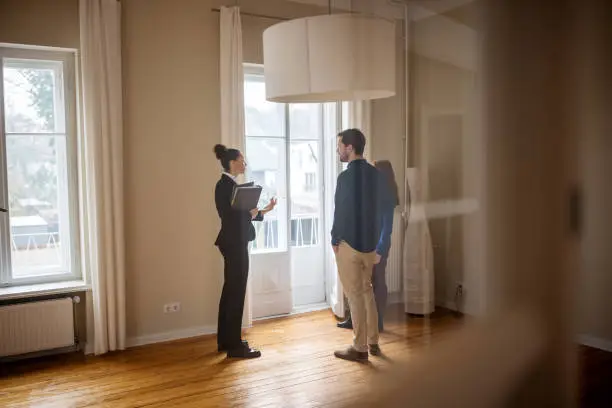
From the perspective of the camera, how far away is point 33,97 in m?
2.26

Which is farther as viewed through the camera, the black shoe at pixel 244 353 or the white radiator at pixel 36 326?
the white radiator at pixel 36 326

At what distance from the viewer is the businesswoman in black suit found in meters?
1.97

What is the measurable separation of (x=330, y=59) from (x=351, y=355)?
0.22 meters

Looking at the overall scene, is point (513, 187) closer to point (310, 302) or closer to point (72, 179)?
point (310, 302)

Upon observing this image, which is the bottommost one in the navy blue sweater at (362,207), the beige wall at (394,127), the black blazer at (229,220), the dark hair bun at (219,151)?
the black blazer at (229,220)

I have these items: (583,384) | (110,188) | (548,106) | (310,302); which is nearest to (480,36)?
(548,106)

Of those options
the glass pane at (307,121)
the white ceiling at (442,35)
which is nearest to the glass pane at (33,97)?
the glass pane at (307,121)

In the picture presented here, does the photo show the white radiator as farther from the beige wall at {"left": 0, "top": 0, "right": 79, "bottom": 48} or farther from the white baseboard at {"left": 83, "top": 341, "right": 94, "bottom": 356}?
the beige wall at {"left": 0, "top": 0, "right": 79, "bottom": 48}

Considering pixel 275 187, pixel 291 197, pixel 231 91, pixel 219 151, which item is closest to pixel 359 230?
pixel 291 197

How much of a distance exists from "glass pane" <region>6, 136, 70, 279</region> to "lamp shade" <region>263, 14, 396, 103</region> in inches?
84.1

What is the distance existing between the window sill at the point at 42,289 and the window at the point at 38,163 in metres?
0.03

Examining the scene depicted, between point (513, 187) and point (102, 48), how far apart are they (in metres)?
2.39

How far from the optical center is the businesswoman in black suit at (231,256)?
1.97 m

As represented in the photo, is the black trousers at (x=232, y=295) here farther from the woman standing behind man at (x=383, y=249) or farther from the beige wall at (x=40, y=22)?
the woman standing behind man at (x=383, y=249)
